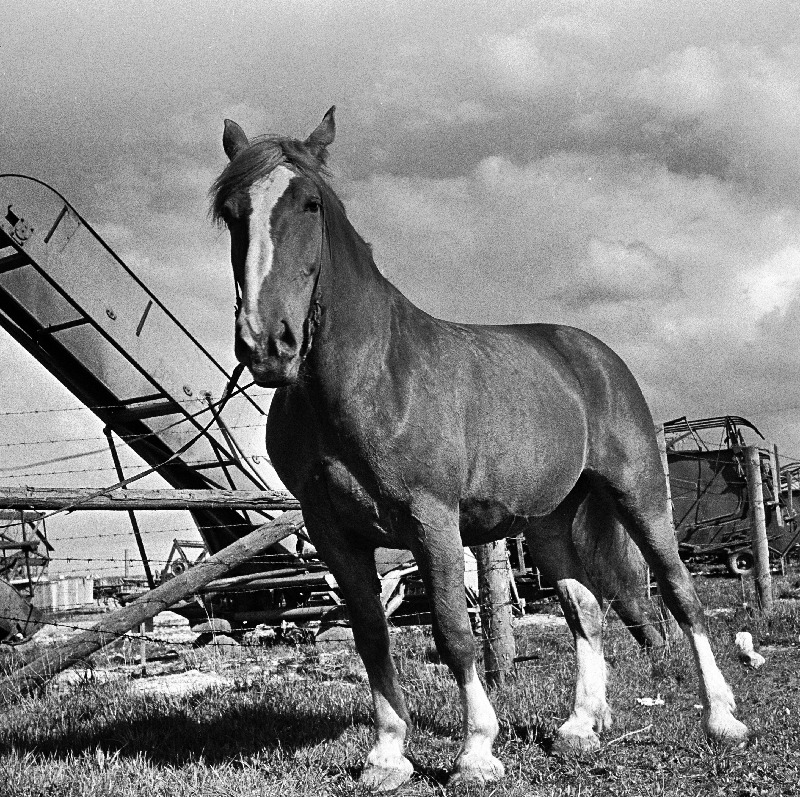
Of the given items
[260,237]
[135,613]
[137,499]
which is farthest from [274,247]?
[135,613]

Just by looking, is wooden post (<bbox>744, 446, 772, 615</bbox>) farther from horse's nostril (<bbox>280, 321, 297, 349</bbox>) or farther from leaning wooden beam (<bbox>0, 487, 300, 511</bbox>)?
horse's nostril (<bbox>280, 321, 297, 349</bbox>)

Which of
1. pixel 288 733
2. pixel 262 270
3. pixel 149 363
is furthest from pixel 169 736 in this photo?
pixel 149 363

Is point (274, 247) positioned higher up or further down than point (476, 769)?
higher up

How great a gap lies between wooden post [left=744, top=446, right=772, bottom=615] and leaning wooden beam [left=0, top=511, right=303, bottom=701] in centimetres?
551

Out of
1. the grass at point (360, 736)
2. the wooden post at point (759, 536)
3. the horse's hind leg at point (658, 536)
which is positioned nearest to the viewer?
the grass at point (360, 736)

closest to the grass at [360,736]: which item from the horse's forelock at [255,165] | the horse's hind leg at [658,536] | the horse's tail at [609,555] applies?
the horse's hind leg at [658,536]

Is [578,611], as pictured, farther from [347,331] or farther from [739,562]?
[739,562]

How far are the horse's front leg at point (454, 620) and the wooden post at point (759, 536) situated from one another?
6.65m

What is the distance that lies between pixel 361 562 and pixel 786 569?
18.0 meters

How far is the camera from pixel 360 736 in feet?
15.7

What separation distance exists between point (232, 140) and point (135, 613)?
396 centimetres

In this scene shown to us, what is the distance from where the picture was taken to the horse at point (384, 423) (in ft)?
11.6

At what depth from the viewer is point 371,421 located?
12.6 ft

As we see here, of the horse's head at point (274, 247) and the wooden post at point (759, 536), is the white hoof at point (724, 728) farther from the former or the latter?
the wooden post at point (759, 536)
